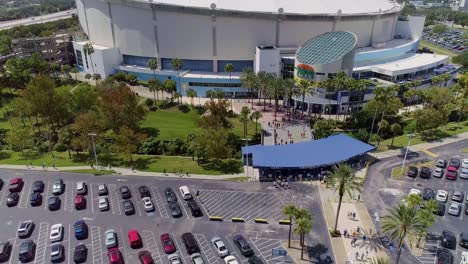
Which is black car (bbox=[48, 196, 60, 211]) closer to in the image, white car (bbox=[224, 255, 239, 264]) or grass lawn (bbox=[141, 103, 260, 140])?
white car (bbox=[224, 255, 239, 264])

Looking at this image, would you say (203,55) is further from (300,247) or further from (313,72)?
(300,247)

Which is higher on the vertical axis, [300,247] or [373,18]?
[373,18]

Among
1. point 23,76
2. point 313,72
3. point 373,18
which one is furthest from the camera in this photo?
point 373,18

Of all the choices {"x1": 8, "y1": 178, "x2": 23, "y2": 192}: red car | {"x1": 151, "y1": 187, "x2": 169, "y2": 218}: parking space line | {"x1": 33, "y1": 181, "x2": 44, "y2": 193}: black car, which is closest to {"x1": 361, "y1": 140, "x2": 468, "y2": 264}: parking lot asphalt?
{"x1": 151, "y1": 187, "x2": 169, "y2": 218}: parking space line

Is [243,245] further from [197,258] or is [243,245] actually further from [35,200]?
[35,200]

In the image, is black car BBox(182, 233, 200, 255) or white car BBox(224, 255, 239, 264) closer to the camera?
white car BBox(224, 255, 239, 264)

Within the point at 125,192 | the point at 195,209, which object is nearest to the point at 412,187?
the point at 195,209

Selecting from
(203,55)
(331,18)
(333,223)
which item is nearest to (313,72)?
(331,18)
